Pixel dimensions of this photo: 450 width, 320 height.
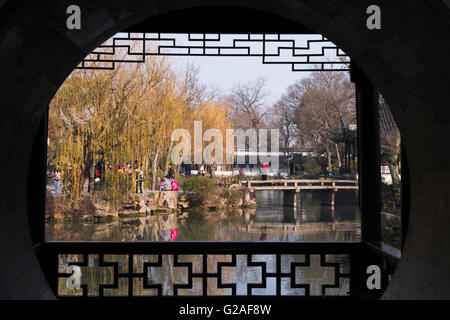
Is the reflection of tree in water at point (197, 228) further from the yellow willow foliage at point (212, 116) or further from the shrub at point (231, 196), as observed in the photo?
the yellow willow foliage at point (212, 116)

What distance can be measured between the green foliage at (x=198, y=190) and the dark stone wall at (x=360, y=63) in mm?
12791

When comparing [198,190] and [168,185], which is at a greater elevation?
[168,185]

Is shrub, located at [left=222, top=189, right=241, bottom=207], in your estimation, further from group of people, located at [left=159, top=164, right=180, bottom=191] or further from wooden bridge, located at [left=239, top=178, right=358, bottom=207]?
group of people, located at [left=159, top=164, right=180, bottom=191]

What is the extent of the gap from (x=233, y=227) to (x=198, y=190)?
224 cm

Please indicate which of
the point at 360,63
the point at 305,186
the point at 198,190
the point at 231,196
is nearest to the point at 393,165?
the point at 305,186

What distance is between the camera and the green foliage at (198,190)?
14.6 m

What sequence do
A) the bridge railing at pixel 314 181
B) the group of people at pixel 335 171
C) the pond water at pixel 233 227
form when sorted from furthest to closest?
1. the group of people at pixel 335 171
2. the bridge railing at pixel 314 181
3. the pond water at pixel 233 227

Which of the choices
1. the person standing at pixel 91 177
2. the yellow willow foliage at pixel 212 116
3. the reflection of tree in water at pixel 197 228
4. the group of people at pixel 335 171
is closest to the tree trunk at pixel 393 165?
the group of people at pixel 335 171

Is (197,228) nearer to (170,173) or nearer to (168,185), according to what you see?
(168,185)

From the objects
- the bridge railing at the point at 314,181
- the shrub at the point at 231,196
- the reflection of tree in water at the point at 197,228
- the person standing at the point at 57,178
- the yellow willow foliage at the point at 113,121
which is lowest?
the reflection of tree in water at the point at 197,228

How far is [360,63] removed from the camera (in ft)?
5.76

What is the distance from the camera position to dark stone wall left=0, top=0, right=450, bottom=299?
1.35 metres

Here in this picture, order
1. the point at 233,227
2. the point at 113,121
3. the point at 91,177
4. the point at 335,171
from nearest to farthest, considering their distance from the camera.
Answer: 1. the point at 91,177
2. the point at 113,121
3. the point at 233,227
4. the point at 335,171

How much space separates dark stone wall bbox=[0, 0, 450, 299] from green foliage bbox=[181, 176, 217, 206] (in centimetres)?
1279
